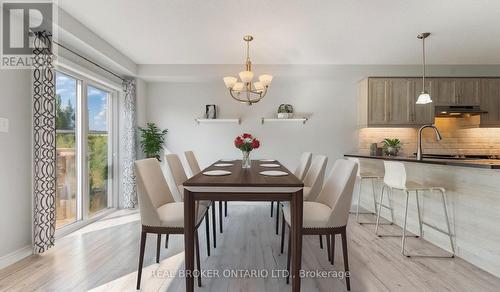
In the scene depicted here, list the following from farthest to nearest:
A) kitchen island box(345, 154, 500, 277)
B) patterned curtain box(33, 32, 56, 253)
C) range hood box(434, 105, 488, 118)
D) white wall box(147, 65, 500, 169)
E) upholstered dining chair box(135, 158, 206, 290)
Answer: white wall box(147, 65, 500, 169) → range hood box(434, 105, 488, 118) → patterned curtain box(33, 32, 56, 253) → kitchen island box(345, 154, 500, 277) → upholstered dining chair box(135, 158, 206, 290)

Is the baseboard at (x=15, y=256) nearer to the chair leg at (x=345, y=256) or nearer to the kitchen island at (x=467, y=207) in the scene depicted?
the chair leg at (x=345, y=256)

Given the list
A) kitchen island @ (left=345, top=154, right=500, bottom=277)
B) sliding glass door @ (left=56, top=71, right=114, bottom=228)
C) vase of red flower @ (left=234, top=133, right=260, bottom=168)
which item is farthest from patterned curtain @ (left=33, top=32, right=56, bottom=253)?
kitchen island @ (left=345, top=154, right=500, bottom=277)

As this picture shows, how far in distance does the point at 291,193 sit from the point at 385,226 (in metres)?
2.37

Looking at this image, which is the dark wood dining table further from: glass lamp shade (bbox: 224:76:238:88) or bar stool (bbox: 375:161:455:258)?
glass lamp shade (bbox: 224:76:238:88)

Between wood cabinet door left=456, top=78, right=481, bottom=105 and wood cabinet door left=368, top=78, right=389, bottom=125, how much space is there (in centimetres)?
127

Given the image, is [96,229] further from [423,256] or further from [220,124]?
[423,256]

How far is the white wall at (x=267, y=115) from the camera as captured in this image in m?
4.71

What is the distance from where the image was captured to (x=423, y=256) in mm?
2492

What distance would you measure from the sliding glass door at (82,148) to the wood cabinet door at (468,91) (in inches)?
235

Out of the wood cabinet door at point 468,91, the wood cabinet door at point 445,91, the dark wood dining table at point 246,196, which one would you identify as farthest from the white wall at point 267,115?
the dark wood dining table at point 246,196

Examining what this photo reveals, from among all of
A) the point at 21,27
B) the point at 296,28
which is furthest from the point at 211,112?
the point at 21,27

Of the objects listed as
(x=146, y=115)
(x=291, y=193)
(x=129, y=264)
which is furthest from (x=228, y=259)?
(x=146, y=115)

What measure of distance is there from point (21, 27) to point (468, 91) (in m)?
6.32

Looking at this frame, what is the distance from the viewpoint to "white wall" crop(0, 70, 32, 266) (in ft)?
7.42
